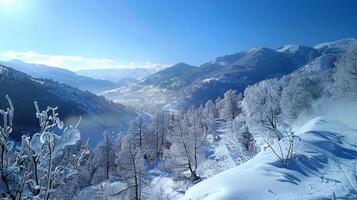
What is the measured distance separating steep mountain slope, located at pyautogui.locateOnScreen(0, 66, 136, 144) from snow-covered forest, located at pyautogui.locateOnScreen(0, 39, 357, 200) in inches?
2979

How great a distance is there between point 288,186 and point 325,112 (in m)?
44.7

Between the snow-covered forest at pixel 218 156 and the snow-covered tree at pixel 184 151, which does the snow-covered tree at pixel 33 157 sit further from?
the snow-covered tree at pixel 184 151

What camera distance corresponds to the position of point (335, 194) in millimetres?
15094

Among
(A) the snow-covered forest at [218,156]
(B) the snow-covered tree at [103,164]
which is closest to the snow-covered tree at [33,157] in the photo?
(A) the snow-covered forest at [218,156]

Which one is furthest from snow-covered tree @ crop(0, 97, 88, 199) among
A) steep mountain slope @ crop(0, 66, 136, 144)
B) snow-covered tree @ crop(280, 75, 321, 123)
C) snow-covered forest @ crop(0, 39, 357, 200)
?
steep mountain slope @ crop(0, 66, 136, 144)

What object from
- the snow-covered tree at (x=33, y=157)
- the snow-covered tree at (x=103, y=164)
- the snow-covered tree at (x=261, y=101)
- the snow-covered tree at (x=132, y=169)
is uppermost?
the snow-covered tree at (x=33, y=157)

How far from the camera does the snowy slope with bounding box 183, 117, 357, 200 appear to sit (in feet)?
50.2

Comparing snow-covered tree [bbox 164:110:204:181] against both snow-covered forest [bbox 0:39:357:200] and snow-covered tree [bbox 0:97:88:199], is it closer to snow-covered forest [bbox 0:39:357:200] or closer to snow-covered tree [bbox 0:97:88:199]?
snow-covered forest [bbox 0:39:357:200]

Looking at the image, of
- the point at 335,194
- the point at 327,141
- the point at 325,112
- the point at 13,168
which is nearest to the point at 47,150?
the point at 13,168

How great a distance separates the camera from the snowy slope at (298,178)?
15.3 m

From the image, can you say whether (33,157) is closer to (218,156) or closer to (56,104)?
(218,156)

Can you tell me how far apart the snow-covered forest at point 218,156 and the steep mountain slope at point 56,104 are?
75667 mm

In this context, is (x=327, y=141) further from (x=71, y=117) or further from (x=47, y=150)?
(x=71, y=117)

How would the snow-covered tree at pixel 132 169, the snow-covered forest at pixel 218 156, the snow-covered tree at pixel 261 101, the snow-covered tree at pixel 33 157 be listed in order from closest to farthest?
the snow-covered tree at pixel 33 157 → the snow-covered forest at pixel 218 156 → the snow-covered tree at pixel 132 169 → the snow-covered tree at pixel 261 101
